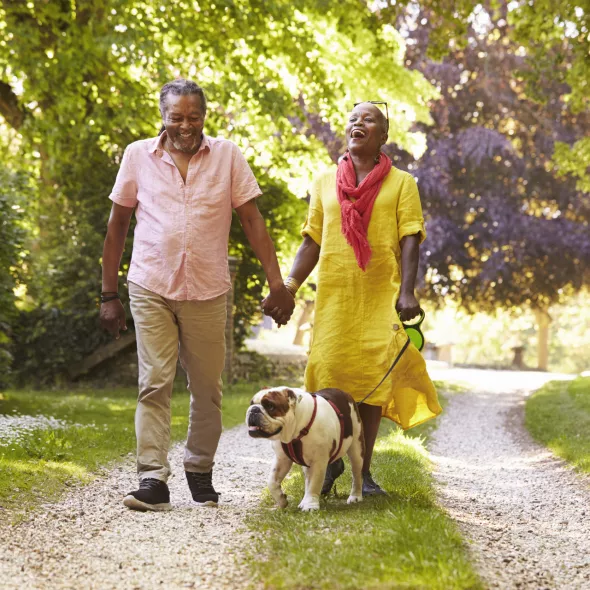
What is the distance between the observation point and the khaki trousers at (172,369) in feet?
18.4

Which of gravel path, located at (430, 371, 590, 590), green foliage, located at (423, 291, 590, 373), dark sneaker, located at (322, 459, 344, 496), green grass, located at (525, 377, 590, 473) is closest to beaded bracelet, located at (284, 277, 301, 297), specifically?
dark sneaker, located at (322, 459, 344, 496)

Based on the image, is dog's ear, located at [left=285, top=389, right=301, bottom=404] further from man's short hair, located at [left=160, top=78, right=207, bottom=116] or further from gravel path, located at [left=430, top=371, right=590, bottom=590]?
man's short hair, located at [left=160, top=78, right=207, bottom=116]

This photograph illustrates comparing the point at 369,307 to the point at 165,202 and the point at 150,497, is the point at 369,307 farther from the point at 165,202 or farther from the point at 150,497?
the point at 150,497

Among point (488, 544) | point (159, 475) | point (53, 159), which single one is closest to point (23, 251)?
point (53, 159)

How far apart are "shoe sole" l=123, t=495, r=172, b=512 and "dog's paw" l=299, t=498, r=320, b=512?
81 cm

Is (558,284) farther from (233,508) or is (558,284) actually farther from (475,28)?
(233,508)

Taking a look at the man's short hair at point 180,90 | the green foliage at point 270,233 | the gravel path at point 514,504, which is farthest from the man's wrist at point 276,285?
the green foliage at point 270,233

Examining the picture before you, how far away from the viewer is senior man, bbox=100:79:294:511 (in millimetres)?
5562

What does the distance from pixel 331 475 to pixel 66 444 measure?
3.12 meters

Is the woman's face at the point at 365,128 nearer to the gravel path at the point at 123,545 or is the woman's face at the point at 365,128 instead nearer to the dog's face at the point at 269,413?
the dog's face at the point at 269,413

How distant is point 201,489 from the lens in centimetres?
578

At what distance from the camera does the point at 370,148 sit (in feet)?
19.2

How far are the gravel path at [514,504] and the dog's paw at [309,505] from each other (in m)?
0.82

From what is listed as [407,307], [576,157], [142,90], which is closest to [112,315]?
[407,307]
